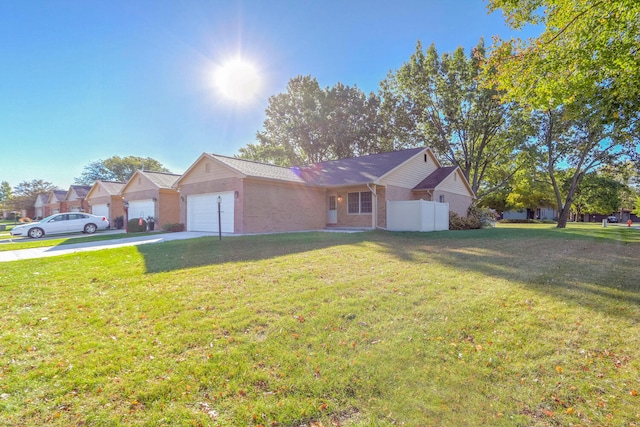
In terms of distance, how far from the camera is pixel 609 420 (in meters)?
2.25

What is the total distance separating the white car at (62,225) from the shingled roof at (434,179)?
21.1m

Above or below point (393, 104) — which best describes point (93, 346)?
below

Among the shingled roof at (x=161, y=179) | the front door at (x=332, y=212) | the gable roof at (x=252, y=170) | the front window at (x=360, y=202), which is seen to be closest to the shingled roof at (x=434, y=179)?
the front window at (x=360, y=202)

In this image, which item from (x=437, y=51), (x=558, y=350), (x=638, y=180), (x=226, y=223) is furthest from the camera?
(x=638, y=180)

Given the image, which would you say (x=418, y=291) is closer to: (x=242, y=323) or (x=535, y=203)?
(x=242, y=323)

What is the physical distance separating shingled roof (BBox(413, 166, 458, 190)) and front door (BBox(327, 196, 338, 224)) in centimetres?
505

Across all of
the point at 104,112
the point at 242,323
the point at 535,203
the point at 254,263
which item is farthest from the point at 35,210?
the point at 535,203

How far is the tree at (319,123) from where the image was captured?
3172cm

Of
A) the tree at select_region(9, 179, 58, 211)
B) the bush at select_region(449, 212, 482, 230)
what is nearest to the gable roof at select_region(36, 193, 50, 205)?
the tree at select_region(9, 179, 58, 211)

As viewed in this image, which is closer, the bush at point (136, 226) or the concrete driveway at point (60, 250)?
the concrete driveway at point (60, 250)

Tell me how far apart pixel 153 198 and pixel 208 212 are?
22.6ft

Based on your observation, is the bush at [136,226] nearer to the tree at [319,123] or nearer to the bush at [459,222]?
the tree at [319,123]

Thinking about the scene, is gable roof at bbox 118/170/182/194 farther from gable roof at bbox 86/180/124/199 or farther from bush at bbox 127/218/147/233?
gable roof at bbox 86/180/124/199

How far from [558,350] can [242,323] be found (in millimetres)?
3510
